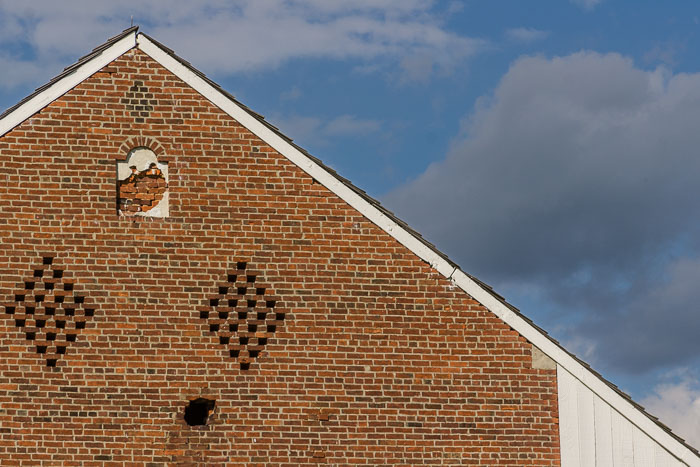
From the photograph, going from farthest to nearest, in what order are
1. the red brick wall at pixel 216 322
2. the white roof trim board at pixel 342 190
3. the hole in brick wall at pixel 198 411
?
1. the white roof trim board at pixel 342 190
2. the hole in brick wall at pixel 198 411
3. the red brick wall at pixel 216 322

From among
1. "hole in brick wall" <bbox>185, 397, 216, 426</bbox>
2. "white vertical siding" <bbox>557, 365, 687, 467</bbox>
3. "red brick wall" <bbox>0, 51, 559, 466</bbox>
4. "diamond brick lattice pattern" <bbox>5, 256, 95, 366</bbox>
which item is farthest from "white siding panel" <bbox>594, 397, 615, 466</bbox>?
"diamond brick lattice pattern" <bbox>5, 256, 95, 366</bbox>

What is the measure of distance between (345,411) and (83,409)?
296 centimetres

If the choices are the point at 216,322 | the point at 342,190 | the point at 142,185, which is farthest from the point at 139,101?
the point at 216,322

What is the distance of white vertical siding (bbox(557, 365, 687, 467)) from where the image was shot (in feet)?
42.2

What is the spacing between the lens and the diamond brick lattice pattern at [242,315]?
1274 centimetres

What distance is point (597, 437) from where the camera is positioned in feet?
42.4

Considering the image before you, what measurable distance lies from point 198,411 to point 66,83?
4.16m

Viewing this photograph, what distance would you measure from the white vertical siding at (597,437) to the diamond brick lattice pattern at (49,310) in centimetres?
566

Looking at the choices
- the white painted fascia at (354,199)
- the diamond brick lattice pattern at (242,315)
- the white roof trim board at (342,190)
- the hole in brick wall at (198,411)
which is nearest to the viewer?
the hole in brick wall at (198,411)

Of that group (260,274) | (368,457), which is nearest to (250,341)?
(260,274)

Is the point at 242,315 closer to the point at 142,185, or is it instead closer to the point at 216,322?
the point at 216,322

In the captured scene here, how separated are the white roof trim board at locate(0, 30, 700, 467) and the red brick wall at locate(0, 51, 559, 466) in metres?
0.11

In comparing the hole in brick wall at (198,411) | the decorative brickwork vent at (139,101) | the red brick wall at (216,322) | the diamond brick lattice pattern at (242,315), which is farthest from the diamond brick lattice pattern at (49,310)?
the decorative brickwork vent at (139,101)

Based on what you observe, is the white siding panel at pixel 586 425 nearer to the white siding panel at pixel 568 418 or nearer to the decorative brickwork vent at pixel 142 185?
→ the white siding panel at pixel 568 418
